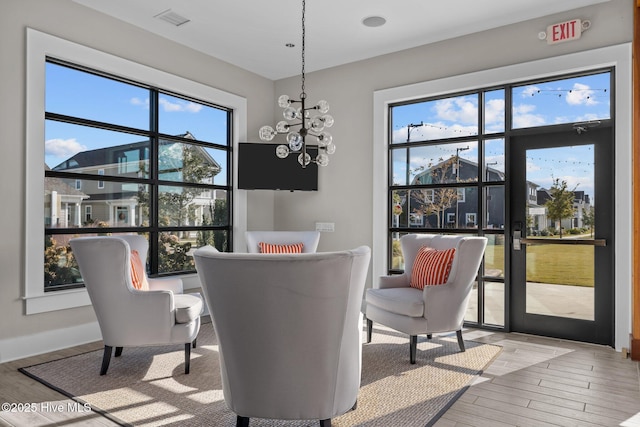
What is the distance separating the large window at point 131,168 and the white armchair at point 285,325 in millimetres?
2461

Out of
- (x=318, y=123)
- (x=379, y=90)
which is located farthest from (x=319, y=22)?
(x=318, y=123)

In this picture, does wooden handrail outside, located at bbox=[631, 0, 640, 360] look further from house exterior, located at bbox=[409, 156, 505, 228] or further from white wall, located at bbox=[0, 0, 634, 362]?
house exterior, located at bbox=[409, 156, 505, 228]

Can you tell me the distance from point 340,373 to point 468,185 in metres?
3.02

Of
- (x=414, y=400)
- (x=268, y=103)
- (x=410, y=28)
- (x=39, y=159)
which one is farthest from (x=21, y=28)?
(x=414, y=400)

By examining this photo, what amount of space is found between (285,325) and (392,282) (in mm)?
2191

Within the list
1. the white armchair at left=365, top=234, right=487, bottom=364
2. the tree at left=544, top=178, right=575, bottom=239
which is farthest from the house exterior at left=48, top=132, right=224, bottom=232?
the tree at left=544, top=178, right=575, bottom=239

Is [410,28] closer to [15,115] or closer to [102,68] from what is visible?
[102,68]

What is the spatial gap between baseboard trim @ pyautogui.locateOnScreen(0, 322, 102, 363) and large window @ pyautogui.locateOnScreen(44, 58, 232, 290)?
0.40 m

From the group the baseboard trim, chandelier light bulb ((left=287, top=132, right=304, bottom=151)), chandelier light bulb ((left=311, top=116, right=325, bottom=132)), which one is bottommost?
the baseboard trim

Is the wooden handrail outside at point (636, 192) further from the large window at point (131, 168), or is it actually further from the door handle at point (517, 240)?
the large window at point (131, 168)

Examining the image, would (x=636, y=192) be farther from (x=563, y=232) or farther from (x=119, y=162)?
(x=119, y=162)

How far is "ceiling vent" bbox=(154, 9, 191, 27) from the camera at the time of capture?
4039 millimetres

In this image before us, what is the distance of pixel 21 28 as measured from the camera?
3449 millimetres

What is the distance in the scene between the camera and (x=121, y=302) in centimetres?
298
